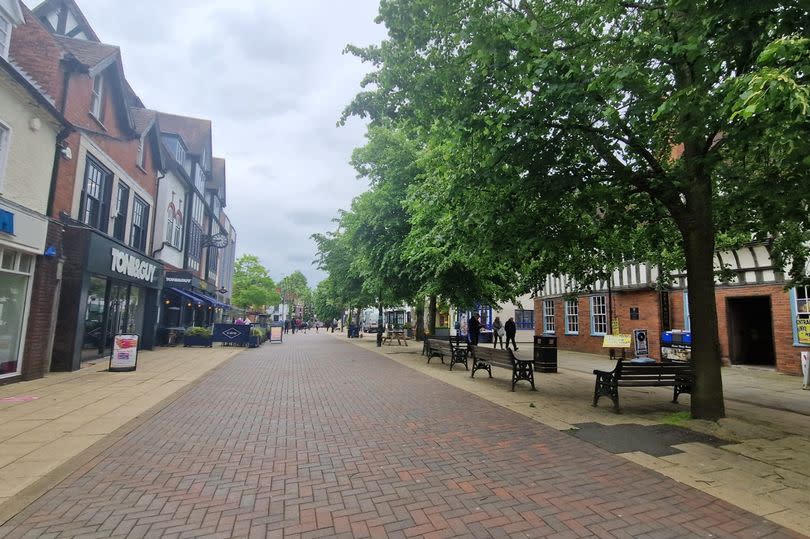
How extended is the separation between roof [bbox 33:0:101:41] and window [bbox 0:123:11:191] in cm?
839

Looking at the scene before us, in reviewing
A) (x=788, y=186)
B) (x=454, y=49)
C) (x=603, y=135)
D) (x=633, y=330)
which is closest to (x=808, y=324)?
(x=633, y=330)

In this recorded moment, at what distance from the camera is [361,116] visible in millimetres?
7559

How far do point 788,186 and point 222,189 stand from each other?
36571mm

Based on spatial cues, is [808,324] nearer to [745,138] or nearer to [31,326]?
[745,138]

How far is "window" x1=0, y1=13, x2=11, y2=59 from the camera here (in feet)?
28.2

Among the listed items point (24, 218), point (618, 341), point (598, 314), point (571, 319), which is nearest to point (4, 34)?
point (24, 218)

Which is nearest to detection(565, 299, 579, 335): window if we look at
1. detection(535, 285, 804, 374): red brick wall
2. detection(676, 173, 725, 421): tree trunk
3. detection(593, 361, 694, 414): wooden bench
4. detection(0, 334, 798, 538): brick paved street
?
detection(535, 285, 804, 374): red brick wall

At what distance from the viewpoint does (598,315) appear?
64.1 feet

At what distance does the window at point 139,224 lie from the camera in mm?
16281

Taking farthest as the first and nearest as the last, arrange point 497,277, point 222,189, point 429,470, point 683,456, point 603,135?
1. point 222,189
2. point 497,277
3. point 603,135
4. point 683,456
5. point 429,470

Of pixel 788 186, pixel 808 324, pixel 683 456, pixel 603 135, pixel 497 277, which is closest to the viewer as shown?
pixel 683 456

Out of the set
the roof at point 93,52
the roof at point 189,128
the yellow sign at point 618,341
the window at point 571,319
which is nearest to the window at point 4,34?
the roof at point 93,52

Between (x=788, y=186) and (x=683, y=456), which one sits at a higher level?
(x=788, y=186)

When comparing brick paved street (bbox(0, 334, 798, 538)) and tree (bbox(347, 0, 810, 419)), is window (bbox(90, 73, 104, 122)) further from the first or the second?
brick paved street (bbox(0, 334, 798, 538))
